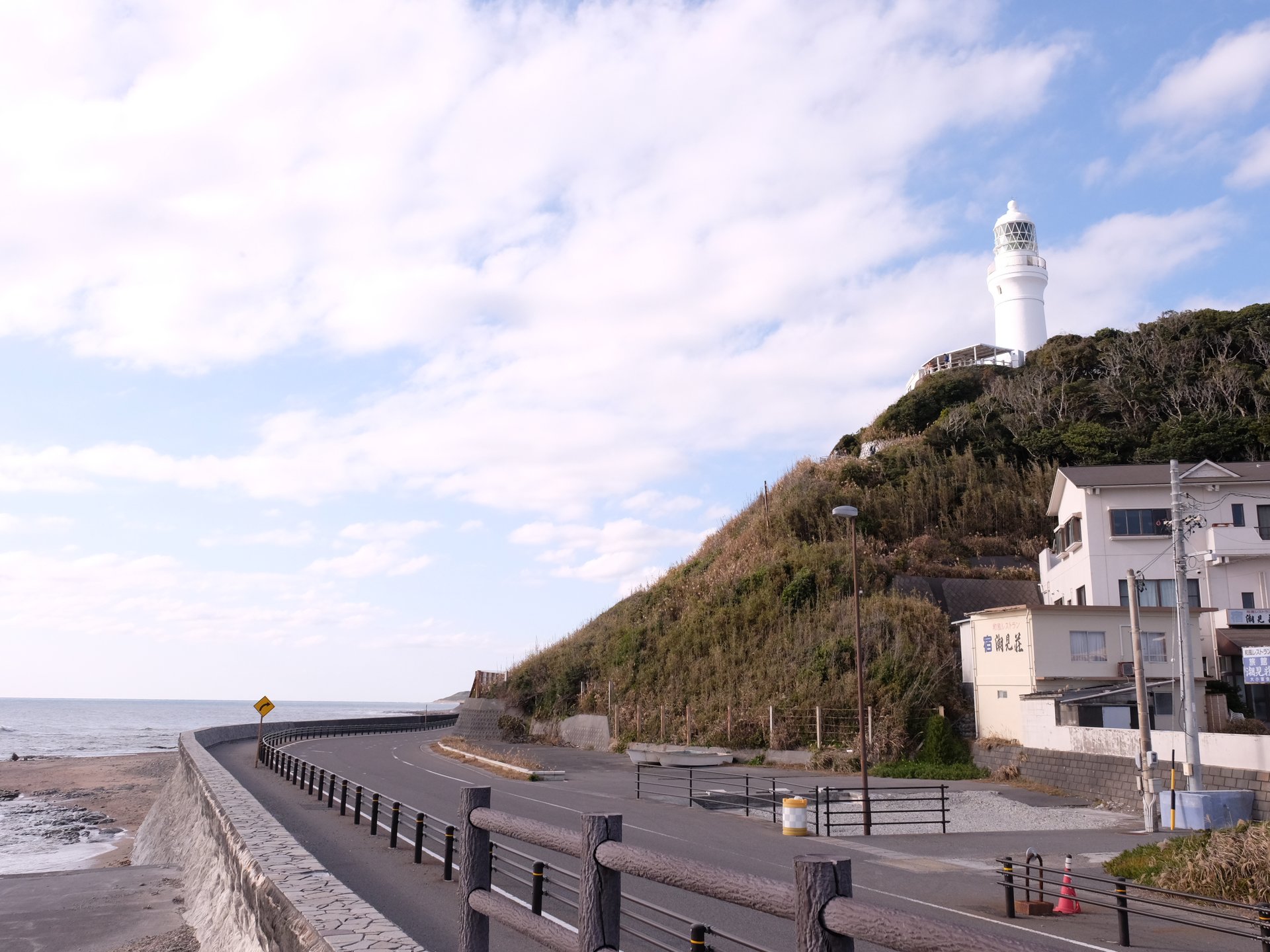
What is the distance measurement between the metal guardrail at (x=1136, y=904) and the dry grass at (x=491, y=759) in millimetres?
19713

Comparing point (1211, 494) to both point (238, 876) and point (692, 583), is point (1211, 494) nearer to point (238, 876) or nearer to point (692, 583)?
point (692, 583)

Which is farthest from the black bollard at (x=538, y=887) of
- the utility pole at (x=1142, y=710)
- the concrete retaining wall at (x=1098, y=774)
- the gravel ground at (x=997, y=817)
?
the concrete retaining wall at (x=1098, y=774)

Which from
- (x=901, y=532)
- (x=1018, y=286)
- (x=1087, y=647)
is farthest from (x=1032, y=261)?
(x=1087, y=647)

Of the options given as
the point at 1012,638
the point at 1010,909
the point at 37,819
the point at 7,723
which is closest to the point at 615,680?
the point at 1012,638

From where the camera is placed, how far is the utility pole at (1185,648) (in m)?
22.0

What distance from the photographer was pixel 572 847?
14.0ft

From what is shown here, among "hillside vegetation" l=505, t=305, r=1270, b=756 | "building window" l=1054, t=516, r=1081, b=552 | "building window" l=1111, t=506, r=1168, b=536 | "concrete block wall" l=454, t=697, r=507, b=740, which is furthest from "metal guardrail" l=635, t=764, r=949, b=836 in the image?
"concrete block wall" l=454, t=697, r=507, b=740

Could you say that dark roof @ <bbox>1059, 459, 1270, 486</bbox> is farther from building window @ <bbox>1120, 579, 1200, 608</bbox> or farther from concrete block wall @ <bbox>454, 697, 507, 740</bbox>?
concrete block wall @ <bbox>454, 697, 507, 740</bbox>

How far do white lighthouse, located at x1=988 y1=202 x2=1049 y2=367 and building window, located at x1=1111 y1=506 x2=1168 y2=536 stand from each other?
43.1 m

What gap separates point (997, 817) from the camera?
24.7 meters

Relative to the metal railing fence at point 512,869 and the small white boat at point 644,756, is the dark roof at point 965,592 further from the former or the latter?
the metal railing fence at point 512,869

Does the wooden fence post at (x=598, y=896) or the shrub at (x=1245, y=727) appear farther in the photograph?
the shrub at (x=1245, y=727)

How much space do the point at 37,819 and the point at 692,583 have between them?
34.5 metres

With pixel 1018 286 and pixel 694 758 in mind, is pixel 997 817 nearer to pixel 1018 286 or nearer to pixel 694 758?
pixel 694 758
